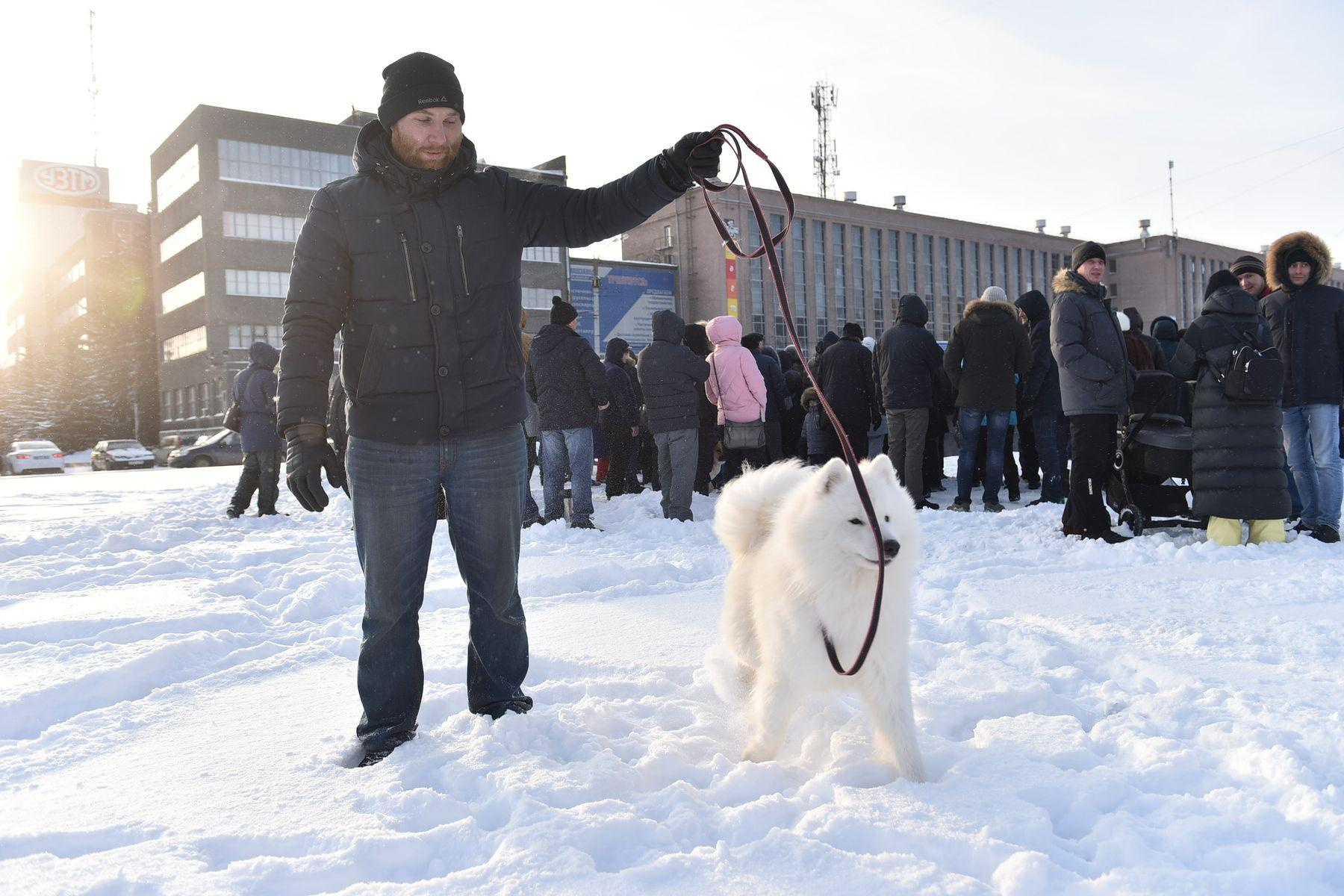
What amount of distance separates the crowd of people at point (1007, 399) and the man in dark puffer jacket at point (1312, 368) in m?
0.01

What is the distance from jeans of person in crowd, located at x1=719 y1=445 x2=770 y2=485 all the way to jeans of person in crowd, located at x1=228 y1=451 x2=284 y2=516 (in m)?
5.14

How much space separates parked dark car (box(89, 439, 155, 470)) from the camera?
3094 cm

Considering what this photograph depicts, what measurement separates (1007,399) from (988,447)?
490mm

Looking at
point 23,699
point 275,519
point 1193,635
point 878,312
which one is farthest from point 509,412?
point 878,312

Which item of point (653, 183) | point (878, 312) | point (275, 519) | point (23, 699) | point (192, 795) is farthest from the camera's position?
point (878, 312)

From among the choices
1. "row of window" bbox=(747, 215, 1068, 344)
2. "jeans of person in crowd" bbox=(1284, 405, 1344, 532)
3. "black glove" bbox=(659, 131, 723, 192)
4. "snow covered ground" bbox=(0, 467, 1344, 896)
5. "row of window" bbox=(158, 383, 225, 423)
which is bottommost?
"snow covered ground" bbox=(0, 467, 1344, 896)

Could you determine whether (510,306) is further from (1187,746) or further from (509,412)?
(1187,746)

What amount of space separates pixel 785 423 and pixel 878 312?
182 feet

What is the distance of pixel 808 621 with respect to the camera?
8.62 feet

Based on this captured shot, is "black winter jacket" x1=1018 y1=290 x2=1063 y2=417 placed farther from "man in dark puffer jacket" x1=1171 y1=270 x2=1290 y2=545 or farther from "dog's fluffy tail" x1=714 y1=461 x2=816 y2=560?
"dog's fluffy tail" x1=714 y1=461 x2=816 y2=560

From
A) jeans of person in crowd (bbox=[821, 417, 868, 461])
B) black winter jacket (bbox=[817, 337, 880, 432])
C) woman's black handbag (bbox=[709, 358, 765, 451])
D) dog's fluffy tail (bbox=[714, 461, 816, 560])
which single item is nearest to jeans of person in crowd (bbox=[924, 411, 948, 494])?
jeans of person in crowd (bbox=[821, 417, 868, 461])

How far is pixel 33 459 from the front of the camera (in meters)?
31.8

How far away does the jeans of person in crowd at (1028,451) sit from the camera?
30.2 feet

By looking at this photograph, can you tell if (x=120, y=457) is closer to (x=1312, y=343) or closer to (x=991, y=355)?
(x=991, y=355)
